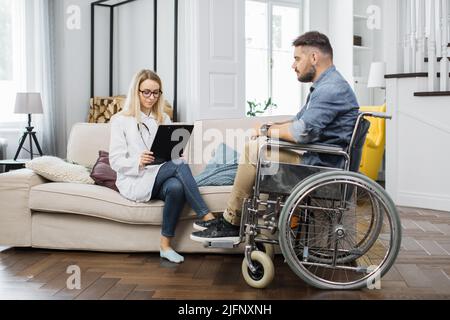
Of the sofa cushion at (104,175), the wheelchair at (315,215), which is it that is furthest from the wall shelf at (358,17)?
the wheelchair at (315,215)

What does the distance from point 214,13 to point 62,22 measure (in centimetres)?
175

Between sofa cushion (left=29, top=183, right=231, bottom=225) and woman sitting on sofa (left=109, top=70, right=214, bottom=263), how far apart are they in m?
0.06

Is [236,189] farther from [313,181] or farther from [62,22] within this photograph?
[62,22]

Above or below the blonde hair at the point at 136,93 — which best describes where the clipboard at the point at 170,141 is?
below

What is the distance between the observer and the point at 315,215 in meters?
2.60

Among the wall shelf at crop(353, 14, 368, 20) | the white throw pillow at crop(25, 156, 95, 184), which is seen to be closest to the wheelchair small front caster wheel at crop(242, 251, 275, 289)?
the white throw pillow at crop(25, 156, 95, 184)

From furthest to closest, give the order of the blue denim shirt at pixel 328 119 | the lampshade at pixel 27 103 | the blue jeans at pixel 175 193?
the lampshade at pixel 27 103 < the blue jeans at pixel 175 193 < the blue denim shirt at pixel 328 119

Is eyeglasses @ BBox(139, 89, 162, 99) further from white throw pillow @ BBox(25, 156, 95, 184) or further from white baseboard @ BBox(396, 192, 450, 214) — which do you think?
white baseboard @ BBox(396, 192, 450, 214)

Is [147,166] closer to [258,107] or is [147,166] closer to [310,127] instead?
[310,127]

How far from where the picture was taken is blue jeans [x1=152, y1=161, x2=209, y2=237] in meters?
2.99

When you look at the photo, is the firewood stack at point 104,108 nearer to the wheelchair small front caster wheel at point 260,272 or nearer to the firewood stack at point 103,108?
the firewood stack at point 103,108

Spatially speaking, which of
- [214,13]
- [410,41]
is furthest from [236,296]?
[214,13]

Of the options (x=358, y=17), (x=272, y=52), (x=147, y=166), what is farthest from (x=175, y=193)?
(x=358, y=17)

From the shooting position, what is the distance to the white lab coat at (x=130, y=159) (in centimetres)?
305
